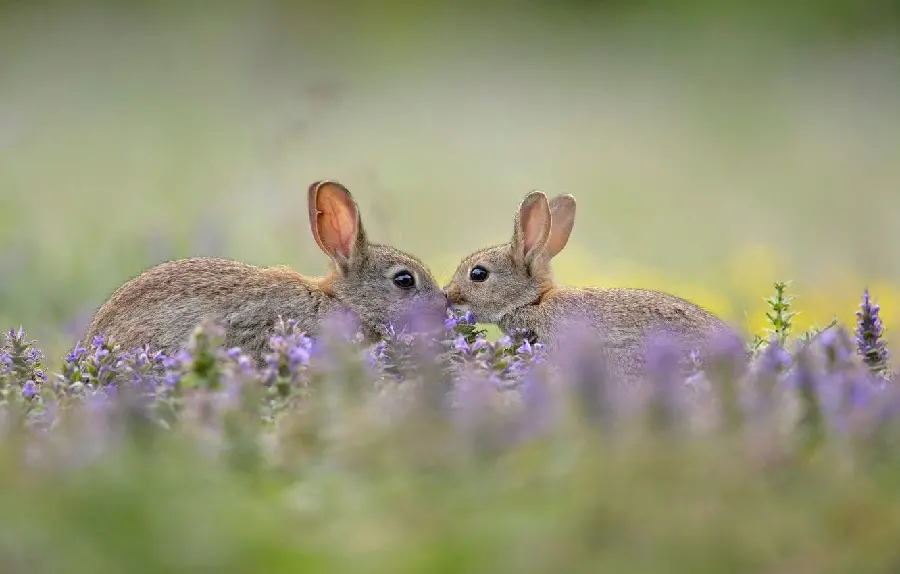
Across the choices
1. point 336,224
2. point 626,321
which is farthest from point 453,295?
point 626,321

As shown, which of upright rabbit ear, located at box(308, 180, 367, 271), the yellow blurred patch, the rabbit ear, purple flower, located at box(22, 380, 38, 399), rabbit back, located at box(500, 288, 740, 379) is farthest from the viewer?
the yellow blurred patch

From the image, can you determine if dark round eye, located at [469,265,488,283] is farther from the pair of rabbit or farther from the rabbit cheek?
the rabbit cheek

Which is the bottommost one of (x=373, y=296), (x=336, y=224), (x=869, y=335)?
(x=869, y=335)

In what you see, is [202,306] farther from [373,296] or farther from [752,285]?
[752,285]

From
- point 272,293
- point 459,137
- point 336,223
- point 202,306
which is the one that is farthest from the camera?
point 459,137

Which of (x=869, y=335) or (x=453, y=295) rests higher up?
(x=453, y=295)

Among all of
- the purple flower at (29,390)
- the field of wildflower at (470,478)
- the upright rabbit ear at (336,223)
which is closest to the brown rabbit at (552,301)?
the upright rabbit ear at (336,223)

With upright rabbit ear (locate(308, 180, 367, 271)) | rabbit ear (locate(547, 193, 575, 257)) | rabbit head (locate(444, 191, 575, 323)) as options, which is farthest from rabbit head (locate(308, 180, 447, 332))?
rabbit ear (locate(547, 193, 575, 257))

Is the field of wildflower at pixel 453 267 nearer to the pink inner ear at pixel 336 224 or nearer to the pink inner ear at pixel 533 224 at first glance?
the pink inner ear at pixel 533 224
